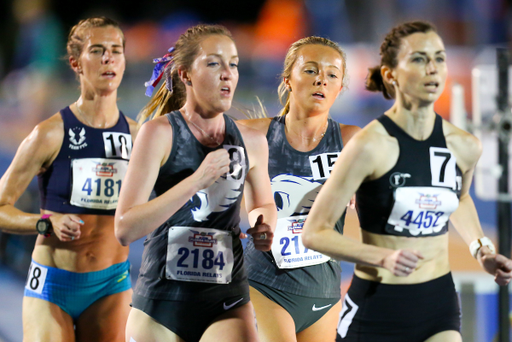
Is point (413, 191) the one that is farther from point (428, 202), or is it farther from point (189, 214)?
point (189, 214)

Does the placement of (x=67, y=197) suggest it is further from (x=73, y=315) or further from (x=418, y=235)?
(x=418, y=235)

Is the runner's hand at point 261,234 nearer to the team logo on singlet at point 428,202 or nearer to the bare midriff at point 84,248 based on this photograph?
the team logo on singlet at point 428,202

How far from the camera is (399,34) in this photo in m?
2.40

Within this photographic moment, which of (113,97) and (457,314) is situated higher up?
(113,97)

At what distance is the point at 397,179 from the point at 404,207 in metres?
0.11

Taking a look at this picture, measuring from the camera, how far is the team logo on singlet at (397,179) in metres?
2.29

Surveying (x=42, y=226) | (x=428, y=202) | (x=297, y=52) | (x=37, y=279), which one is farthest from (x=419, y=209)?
(x=37, y=279)

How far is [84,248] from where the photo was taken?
11.2 feet

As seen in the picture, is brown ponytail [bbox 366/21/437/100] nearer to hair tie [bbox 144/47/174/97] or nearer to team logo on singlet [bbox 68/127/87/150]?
hair tie [bbox 144/47/174/97]

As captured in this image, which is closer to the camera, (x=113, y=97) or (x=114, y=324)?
(x=114, y=324)

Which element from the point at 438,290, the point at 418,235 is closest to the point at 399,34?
the point at 418,235

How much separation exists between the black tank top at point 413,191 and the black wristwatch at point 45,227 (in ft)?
5.92

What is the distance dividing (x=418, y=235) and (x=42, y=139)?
2221 mm

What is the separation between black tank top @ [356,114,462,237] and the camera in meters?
2.29
